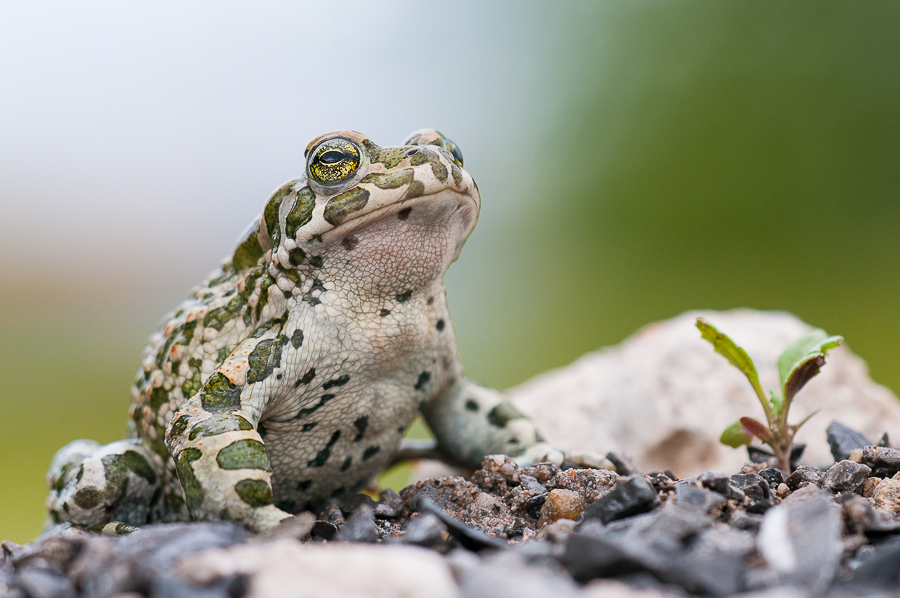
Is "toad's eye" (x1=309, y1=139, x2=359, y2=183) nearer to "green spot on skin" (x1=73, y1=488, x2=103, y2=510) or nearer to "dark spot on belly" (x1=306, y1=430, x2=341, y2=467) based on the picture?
"dark spot on belly" (x1=306, y1=430, x2=341, y2=467)

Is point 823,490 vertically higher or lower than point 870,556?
higher

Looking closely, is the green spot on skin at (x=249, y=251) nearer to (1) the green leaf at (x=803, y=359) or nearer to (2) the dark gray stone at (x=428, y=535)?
(2) the dark gray stone at (x=428, y=535)

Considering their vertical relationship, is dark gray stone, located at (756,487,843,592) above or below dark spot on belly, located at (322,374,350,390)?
below

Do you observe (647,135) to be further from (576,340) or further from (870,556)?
(870,556)

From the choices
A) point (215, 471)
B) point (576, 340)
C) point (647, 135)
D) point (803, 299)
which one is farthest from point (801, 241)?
point (215, 471)

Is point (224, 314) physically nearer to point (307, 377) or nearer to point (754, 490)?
point (307, 377)

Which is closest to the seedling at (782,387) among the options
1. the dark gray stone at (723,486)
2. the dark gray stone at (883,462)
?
the dark gray stone at (883,462)

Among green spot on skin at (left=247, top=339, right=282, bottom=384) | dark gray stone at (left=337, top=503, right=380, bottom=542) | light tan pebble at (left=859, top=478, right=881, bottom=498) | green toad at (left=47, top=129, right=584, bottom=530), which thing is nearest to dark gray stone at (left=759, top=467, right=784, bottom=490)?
light tan pebble at (left=859, top=478, right=881, bottom=498)
